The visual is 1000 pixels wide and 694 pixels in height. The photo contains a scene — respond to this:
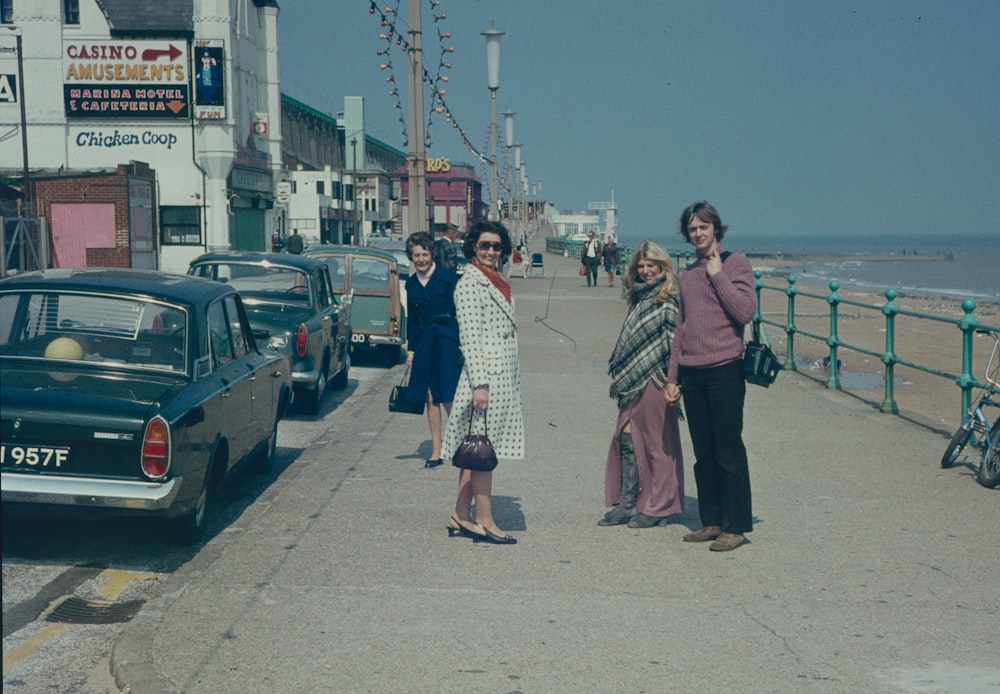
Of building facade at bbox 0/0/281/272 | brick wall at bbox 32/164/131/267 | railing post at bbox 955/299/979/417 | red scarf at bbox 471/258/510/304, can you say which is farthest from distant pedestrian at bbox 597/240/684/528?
building facade at bbox 0/0/281/272

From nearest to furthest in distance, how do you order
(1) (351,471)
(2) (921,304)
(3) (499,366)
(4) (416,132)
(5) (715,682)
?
(5) (715,682), (3) (499,366), (1) (351,471), (4) (416,132), (2) (921,304)

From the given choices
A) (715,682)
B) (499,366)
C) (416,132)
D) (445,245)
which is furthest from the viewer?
(416,132)

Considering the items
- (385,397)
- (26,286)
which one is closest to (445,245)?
(385,397)

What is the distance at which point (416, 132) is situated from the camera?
19.3 m

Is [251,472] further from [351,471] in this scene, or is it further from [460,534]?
[460,534]

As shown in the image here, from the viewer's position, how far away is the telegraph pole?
1919 centimetres

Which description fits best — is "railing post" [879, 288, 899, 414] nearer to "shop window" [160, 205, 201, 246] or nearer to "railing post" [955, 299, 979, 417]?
"railing post" [955, 299, 979, 417]

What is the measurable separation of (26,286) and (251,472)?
2508 mm

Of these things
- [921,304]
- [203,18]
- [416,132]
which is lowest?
[921,304]

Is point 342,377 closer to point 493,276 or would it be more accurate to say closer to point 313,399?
point 313,399

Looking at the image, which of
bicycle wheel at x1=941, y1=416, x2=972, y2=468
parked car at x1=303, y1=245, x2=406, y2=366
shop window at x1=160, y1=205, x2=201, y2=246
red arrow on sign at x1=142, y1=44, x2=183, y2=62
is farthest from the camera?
shop window at x1=160, y1=205, x2=201, y2=246

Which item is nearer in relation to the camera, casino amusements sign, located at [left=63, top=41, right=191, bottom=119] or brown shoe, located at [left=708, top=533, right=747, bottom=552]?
brown shoe, located at [left=708, top=533, right=747, bottom=552]

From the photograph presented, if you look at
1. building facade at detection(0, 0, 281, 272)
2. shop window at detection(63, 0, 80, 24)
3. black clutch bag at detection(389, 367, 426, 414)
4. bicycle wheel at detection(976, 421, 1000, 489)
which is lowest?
bicycle wheel at detection(976, 421, 1000, 489)

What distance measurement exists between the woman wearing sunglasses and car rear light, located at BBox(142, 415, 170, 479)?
1448 millimetres
